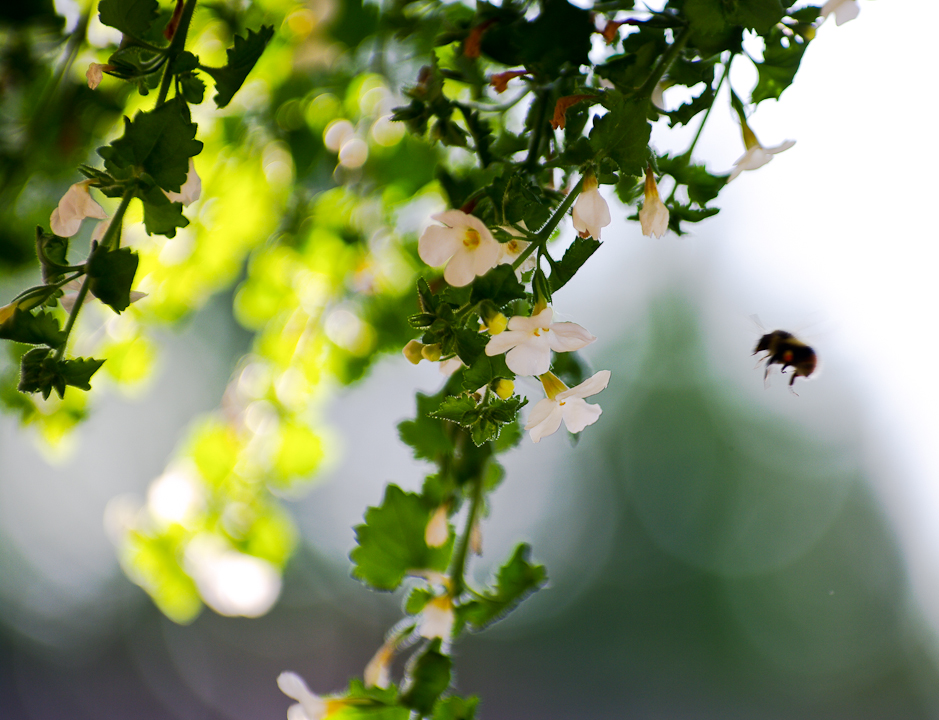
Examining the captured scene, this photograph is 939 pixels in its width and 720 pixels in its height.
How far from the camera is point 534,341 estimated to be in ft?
0.83

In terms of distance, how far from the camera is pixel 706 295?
4.81 metres

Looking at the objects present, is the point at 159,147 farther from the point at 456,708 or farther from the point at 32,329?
the point at 456,708

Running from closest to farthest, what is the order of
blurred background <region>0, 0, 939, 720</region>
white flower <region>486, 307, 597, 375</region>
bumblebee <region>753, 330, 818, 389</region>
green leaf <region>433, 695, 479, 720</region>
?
white flower <region>486, 307, 597, 375</region>
green leaf <region>433, 695, 479, 720</region>
bumblebee <region>753, 330, 818, 389</region>
blurred background <region>0, 0, 939, 720</region>

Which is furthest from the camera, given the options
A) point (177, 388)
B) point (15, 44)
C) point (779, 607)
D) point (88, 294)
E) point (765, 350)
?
point (177, 388)

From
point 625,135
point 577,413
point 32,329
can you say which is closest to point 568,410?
point 577,413

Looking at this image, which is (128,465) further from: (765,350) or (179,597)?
(765,350)

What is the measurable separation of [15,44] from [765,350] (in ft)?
2.42

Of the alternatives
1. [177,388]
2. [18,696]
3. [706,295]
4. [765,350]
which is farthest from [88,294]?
[18,696]

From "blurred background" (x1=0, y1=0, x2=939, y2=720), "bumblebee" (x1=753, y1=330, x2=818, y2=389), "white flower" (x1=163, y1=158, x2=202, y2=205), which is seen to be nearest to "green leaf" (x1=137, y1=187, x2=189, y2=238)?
"white flower" (x1=163, y1=158, x2=202, y2=205)

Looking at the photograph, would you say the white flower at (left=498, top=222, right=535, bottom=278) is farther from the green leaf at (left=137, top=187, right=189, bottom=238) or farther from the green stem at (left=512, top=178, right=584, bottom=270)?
the green leaf at (left=137, top=187, right=189, bottom=238)

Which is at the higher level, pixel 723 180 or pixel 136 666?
pixel 136 666

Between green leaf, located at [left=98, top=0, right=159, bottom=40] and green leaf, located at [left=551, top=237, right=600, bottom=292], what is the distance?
0.20m

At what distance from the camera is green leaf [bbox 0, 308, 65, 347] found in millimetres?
255

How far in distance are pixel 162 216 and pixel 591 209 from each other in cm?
18
